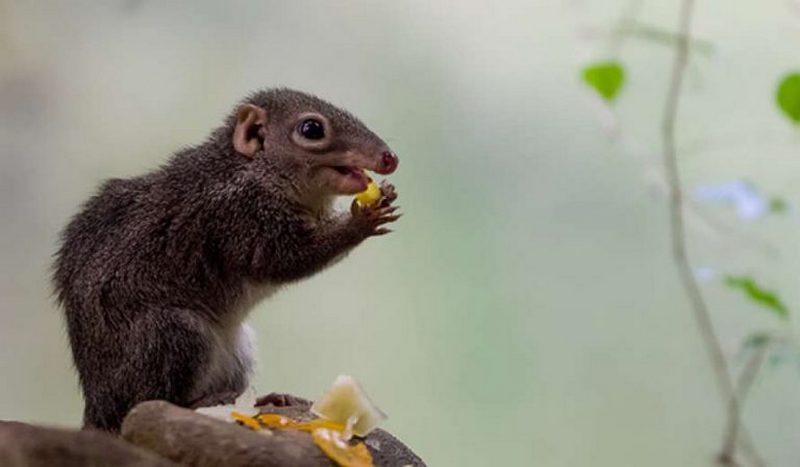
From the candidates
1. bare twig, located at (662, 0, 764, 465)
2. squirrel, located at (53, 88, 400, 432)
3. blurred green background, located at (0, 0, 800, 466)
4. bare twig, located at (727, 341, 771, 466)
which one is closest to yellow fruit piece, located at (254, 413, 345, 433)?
squirrel, located at (53, 88, 400, 432)

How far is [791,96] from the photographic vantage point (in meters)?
2.69

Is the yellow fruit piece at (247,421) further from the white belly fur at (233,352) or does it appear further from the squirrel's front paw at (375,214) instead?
the squirrel's front paw at (375,214)

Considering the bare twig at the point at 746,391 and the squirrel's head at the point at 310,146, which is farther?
the bare twig at the point at 746,391

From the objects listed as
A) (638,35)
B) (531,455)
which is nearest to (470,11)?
(638,35)

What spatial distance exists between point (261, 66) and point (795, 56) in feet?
5.86

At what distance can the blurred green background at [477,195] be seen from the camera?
10.8 ft

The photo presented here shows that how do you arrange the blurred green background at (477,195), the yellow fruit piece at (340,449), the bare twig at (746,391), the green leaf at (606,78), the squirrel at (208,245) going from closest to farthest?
the yellow fruit piece at (340,449)
the squirrel at (208,245)
the green leaf at (606,78)
the blurred green background at (477,195)
the bare twig at (746,391)

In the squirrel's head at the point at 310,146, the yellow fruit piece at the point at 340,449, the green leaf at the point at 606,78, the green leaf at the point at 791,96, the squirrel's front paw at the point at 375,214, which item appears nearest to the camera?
the yellow fruit piece at the point at 340,449

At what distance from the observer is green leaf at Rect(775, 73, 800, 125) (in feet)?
8.80

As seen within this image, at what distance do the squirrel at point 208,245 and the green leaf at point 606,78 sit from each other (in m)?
0.82

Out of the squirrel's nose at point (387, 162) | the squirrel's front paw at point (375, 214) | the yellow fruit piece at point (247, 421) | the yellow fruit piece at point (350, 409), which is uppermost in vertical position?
the squirrel's nose at point (387, 162)

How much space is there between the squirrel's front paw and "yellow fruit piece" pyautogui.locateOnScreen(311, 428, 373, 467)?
0.53 metres

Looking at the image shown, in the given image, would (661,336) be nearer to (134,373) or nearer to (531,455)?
(531,455)

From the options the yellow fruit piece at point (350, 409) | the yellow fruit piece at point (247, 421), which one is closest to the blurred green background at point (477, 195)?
the yellow fruit piece at point (350, 409)
